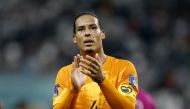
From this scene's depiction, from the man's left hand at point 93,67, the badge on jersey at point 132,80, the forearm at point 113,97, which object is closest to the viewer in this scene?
the man's left hand at point 93,67

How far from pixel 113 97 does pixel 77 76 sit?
398mm

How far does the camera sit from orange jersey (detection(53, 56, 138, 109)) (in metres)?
6.44

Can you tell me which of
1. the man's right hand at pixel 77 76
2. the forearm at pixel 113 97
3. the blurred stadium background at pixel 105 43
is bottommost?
the blurred stadium background at pixel 105 43

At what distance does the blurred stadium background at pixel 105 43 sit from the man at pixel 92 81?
543cm

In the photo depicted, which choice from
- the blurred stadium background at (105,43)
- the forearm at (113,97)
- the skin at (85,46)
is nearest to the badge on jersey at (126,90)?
the forearm at (113,97)

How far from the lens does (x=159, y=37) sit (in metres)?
15.5

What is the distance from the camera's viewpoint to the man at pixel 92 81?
20.5ft

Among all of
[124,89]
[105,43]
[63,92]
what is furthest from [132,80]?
[105,43]

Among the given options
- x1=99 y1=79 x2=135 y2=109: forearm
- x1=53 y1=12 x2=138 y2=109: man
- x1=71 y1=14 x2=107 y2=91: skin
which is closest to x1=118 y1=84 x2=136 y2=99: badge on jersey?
x1=53 y1=12 x2=138 y2=109: man

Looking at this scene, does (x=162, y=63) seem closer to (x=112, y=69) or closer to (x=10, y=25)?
(x=10, y=25)

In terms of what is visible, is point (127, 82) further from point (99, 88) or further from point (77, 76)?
point (77, 76)

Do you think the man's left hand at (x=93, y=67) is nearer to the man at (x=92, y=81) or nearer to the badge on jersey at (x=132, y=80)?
the man at (x=92, y=81)

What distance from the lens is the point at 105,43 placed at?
47.2 feet

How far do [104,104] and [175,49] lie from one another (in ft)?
28.3
